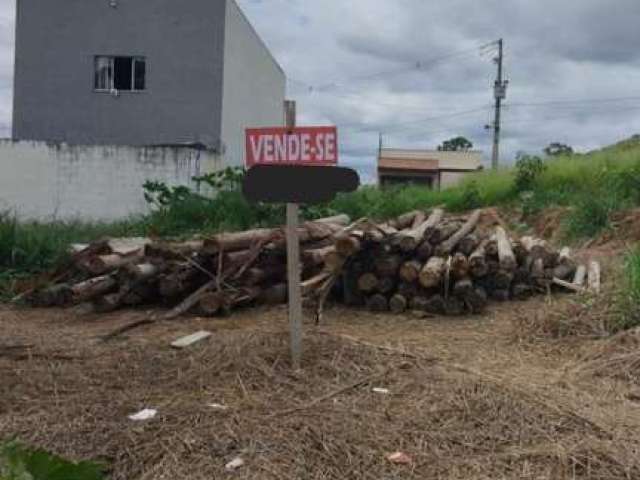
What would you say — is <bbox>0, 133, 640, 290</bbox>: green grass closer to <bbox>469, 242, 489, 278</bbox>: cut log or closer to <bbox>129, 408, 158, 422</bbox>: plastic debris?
<bbox>469, 242, 489, 278</bbox>: cut log

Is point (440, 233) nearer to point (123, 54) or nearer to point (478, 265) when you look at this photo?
point (478, 265)

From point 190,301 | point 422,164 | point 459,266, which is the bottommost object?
point 190,301

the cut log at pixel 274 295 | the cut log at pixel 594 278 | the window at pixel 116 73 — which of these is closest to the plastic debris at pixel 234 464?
the cut log at pixel 274 295

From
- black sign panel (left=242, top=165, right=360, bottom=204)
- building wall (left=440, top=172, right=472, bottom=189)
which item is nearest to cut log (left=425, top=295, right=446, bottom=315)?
black sign panel (left=242, top=165, right=360, bottom=204)

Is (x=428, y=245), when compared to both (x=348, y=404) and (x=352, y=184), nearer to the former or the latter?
(x=352, y=184)

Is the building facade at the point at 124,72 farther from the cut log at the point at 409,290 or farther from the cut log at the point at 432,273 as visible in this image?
the cut log at the point at 432,273

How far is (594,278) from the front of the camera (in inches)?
320

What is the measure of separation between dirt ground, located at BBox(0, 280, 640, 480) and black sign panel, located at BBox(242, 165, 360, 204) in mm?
1079

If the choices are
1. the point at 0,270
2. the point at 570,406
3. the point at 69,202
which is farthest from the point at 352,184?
the point at 69,202

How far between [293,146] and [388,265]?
2679 millimetres

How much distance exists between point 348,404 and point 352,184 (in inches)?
57.7

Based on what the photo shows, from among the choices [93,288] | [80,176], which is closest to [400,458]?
[93,288]

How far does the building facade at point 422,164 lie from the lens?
48.9 m

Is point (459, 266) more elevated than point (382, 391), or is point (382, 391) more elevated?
point (459, 266)
